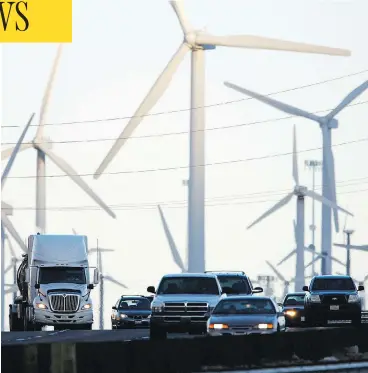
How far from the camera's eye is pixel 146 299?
66.4m

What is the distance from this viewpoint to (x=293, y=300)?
68188 millimetres

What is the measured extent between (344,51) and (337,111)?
21.2 m

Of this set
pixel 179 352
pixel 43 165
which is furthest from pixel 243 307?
pixel 43 165

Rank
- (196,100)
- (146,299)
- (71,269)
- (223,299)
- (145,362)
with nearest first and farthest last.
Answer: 1. (145,362)
2. (223,299)
3. (71,269)
4. (146,299)
5. (196,100)

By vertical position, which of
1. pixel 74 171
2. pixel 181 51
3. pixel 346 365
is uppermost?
pixel 181 51

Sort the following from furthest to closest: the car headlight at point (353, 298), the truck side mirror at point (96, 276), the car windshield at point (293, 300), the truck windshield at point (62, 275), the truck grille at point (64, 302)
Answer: the car windshield at point (293, 300), the truck grille at point (64, 302), the truck windshield at point (62, 275), the truck side mirror at point (96, 276), the car headlight at point (353, 298)

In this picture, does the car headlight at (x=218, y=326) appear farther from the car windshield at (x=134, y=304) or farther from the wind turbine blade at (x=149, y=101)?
the wind turbine blade at (x=149, y=101)

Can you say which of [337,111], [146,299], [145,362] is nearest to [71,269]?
[146,299]

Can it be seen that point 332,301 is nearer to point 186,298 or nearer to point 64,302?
point 64,302

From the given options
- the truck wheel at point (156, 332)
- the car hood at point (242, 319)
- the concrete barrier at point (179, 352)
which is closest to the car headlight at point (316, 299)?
the truck wheel at point (156, 332)

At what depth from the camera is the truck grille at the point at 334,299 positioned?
57.2 metres

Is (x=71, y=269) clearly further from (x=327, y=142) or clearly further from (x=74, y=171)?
(x=327, y=142)

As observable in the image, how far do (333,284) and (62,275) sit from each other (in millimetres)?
10485

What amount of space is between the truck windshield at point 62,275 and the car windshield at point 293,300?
11904 millimetres
